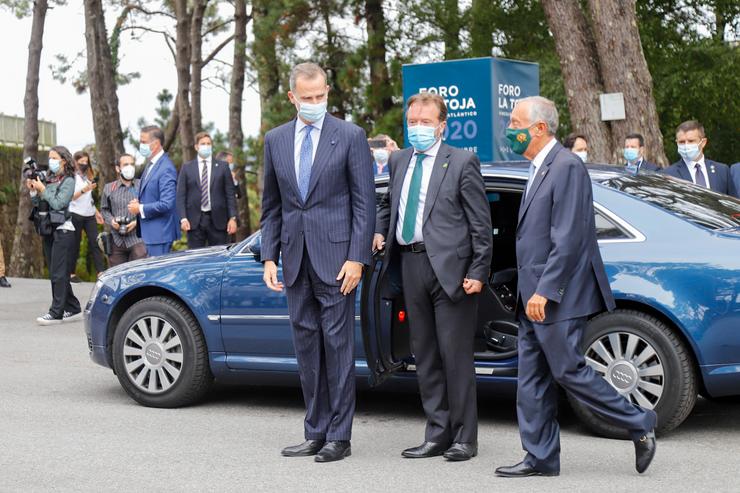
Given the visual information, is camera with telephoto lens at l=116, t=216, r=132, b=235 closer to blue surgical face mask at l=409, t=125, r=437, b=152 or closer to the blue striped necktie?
the blue striped necktie

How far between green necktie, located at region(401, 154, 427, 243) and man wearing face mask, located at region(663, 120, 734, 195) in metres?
4.34

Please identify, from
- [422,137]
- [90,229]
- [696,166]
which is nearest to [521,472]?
[422,137]

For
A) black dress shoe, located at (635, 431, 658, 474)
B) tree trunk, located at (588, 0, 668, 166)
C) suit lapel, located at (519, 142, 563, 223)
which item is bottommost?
black dress shoe, located at (635, 431, 658, 474)

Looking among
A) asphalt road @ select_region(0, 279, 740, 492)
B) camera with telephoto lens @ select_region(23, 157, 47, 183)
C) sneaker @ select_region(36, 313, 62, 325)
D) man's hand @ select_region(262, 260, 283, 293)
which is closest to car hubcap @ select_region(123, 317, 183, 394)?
asphalt road @ select_region(0, 279, 740, 492)

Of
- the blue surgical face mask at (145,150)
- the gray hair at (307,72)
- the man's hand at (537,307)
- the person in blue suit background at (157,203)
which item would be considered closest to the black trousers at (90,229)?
the blue surgical face mask at (145,150)

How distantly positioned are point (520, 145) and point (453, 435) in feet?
5.20

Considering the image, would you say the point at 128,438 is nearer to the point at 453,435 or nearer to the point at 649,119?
the point at 453,435

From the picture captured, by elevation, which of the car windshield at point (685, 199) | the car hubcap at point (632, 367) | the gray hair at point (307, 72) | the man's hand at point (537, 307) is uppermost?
the gray hair at point (307, 72)

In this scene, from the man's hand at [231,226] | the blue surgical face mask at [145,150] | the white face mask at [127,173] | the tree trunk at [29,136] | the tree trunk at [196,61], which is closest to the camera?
the blue surgical face mask at [145,150]

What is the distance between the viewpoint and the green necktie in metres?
6.32

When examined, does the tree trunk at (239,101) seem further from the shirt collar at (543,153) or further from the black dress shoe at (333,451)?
the shirt collar at (543,153)

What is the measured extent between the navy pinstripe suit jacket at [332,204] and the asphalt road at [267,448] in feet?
3.35

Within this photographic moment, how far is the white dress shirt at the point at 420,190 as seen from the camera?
6312mm

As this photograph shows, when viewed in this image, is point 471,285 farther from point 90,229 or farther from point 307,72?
point 90,229
